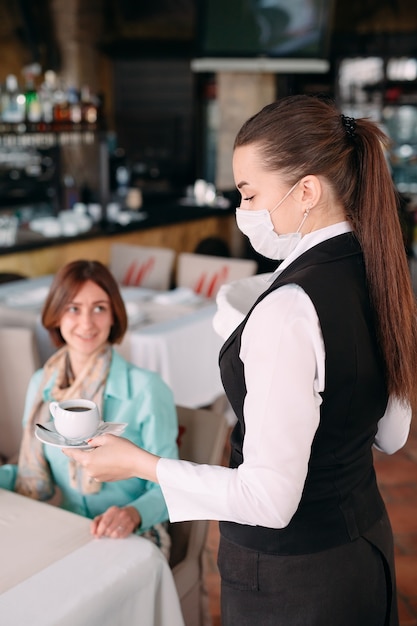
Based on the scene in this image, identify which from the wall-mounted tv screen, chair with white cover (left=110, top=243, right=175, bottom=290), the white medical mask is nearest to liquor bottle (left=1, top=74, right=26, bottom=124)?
chair with white cover (left=110, top=243, right=175, bottom=290)

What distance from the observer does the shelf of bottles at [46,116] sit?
605 cm

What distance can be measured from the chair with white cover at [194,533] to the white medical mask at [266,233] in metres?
1.04

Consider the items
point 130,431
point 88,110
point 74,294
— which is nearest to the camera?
point 130,431

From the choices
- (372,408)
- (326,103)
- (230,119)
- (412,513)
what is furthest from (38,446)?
(230,119)

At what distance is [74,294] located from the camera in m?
2.39

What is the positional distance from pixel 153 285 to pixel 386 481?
1.92 m

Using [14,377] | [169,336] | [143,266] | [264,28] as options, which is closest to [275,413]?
[14,377]

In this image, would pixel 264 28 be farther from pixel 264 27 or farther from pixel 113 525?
pixel 113 525

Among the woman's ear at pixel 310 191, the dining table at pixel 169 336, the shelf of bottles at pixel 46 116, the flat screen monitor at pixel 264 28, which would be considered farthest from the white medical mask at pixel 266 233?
the flat screen monitor at pixel 264 28

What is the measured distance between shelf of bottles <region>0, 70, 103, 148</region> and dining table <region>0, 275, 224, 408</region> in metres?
2.10

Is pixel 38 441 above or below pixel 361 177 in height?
below

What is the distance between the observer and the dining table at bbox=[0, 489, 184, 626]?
4.64 ft

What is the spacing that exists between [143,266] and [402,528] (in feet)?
7.78

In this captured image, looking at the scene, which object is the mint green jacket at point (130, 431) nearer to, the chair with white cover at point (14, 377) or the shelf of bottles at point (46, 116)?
the chair with white cover at point (14, 377)
